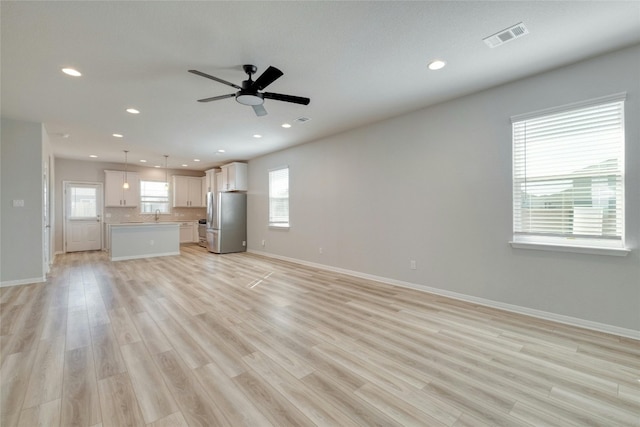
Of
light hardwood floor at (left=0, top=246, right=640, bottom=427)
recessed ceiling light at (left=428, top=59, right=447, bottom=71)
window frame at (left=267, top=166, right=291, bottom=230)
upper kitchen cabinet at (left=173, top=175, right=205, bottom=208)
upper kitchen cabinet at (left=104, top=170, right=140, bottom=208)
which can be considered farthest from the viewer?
upper kitchen cabinet at (left=173, top=175, right=205, bottom=208)

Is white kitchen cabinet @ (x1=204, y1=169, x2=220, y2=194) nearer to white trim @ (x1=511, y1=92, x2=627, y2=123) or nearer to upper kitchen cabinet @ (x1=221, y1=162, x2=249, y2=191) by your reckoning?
upper kitchen cabinet @ (x1=221, y1=162, x2=249, y2=191)

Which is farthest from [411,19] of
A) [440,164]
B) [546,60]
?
[440,164]

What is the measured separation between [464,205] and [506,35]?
1969 mm

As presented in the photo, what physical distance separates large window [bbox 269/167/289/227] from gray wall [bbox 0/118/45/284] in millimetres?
4351

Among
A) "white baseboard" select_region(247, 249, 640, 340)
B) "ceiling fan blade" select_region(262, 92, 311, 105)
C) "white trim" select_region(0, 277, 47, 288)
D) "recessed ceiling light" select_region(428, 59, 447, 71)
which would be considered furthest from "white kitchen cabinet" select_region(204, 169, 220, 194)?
"recessed ceiling light" select_region(428, 59, 447, 71)

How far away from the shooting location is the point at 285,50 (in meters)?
2.59

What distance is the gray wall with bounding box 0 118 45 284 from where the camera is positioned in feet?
Result: 14.3

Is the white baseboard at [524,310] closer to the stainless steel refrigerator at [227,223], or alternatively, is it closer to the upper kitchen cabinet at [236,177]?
the stainless steel refrigerator at [227,223]

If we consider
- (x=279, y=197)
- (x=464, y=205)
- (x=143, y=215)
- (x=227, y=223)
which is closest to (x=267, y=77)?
(x=464, y=205)

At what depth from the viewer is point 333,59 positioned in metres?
2.76

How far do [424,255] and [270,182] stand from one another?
453cm

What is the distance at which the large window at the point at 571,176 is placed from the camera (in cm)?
268

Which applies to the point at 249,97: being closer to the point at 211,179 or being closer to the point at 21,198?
the point at 21,198

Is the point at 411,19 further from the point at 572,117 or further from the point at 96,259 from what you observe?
the point at 96,259
